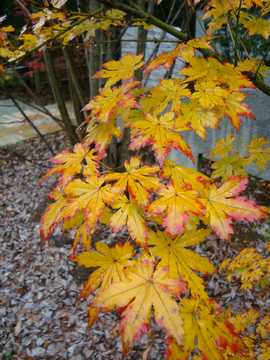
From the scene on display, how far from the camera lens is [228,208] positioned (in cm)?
130

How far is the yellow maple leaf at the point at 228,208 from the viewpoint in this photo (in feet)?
4.09

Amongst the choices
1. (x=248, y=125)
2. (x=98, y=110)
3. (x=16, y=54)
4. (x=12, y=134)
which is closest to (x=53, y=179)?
(x=12, y=134)

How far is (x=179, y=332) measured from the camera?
1115 mm

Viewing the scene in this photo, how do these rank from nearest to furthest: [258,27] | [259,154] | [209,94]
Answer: [209,94], [258,27], [259,154]

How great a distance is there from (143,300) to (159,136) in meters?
0.58

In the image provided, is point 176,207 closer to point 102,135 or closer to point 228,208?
point 228,208

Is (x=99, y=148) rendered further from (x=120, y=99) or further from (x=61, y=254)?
(x=61, y=254)

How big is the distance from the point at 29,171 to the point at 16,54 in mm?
3682

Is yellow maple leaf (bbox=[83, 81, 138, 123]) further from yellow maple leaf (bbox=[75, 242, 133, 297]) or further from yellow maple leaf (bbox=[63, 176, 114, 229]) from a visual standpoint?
yellow maple leaf (bbox=[75, 242, 133, 297])

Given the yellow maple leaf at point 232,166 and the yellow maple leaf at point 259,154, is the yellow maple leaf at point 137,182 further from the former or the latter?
the yellow maple leaf at point 259,154

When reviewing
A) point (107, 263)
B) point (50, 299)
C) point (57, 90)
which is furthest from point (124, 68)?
point (57, 90)

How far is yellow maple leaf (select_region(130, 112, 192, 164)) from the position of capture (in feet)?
4.55

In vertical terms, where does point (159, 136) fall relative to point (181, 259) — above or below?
above

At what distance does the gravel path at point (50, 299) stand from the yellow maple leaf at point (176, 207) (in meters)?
1.85
